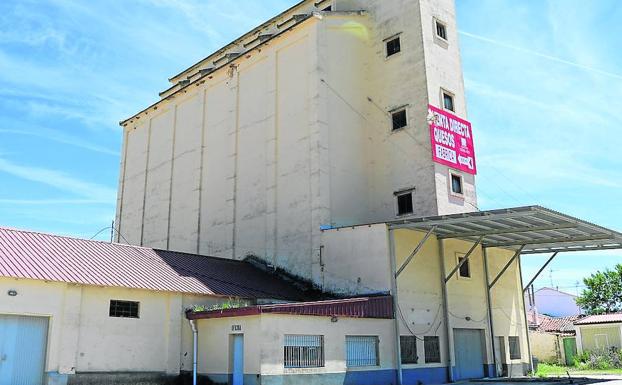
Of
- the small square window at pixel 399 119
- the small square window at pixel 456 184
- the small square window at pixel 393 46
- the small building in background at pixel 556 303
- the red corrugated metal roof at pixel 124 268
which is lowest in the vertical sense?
the red corrugated metal roof at pixel 124 268

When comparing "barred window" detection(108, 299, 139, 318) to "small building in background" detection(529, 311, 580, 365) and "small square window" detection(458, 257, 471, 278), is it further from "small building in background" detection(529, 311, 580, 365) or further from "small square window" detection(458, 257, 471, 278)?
"small building in background" detection(529, 311, 580, 365)

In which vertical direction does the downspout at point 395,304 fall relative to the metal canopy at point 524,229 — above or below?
below

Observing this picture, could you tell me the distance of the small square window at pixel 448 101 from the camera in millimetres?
33562

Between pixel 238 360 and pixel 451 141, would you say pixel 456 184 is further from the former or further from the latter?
pixel 238 360

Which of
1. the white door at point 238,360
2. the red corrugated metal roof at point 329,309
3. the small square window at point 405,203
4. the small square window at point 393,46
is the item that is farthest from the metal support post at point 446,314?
the small square window at point 393,46

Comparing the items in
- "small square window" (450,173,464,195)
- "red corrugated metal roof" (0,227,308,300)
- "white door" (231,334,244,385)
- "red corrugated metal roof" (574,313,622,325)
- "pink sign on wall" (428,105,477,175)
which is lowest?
"white door" (231,334,244,385)

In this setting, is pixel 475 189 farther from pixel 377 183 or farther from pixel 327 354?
pixel 327 354

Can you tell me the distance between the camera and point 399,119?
33438mm

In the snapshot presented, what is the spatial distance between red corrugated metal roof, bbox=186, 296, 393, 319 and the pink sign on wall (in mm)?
9337

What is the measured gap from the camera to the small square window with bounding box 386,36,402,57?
3450 centimetres

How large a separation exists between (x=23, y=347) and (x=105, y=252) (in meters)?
5.81

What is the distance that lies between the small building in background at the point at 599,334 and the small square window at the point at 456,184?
790 inches

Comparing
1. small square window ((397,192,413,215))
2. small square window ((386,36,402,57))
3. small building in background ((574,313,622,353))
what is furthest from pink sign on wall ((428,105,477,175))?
small building in background ((574,313,622,353))

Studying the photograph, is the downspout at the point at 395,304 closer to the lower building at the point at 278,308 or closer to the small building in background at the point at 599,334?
the lower building at the point at 278,308
